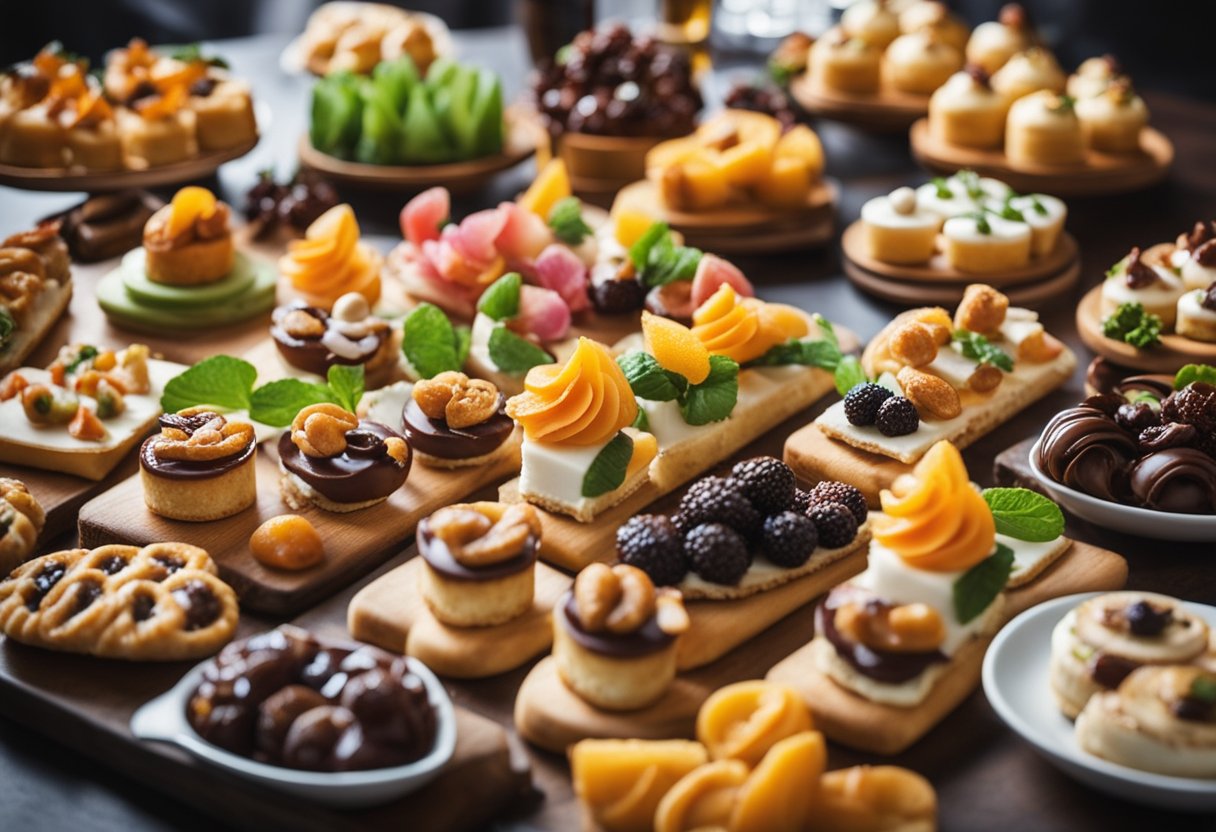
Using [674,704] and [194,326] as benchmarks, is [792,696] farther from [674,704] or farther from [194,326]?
[194,326]

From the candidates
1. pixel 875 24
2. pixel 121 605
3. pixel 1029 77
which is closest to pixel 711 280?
pixel 121 605

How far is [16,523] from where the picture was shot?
2766 mm

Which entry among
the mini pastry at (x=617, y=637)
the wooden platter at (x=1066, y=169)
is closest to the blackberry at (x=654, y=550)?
the mini pastry at (x=617, y=637)

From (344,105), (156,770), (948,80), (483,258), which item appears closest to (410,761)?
(156,770)

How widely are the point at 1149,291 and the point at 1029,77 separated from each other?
1337mm

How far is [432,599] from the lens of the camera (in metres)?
2.56

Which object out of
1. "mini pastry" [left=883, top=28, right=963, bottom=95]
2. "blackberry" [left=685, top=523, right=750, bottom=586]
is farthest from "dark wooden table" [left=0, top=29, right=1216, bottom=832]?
"mini pastry" [left=883, top=28, right=963, bottom=95]

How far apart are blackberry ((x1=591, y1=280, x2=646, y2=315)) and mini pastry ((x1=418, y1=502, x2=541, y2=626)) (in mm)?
1163

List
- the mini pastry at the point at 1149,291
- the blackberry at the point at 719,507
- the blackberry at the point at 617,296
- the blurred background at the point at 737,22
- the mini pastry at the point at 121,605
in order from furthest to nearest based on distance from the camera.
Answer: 1. the blurred background at the point at 737,22
2. the blackberry at the point at 617,296
3. the mini pastry at the point at 1149,291
4. the blackberry at the point at 719,507
5. the mini pastry at the point at 121,605

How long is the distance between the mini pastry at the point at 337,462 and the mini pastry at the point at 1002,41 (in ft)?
9.42

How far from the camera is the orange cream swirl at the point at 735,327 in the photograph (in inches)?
126

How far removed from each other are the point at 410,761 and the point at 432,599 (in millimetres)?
464

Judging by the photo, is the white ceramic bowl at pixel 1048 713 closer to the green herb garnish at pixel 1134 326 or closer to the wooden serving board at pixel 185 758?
the wooden serving board at pixel 185 758

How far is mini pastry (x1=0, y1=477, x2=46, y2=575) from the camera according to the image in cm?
273
